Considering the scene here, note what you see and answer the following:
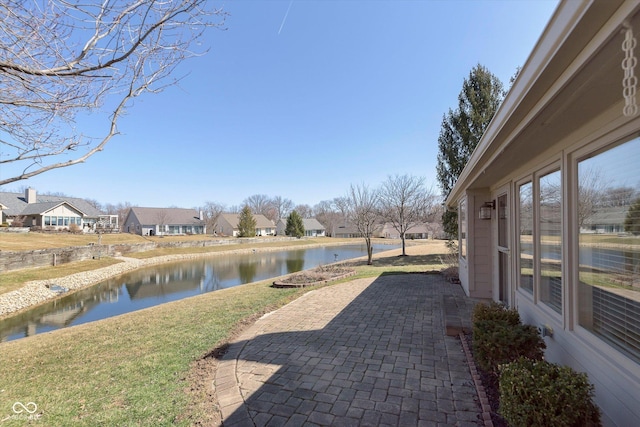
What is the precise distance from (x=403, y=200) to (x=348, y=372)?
17903 millimetres

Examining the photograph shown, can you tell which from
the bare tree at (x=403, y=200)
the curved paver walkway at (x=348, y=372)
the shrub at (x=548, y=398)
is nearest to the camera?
the shrub at (x=548, y=398)

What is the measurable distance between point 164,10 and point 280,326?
4.32 m

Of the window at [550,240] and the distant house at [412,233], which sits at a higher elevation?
the window at [550,240]

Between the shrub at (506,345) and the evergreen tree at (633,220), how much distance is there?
1420 mm

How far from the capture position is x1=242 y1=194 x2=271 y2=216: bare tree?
6819cm

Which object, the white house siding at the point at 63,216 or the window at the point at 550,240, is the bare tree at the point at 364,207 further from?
the white house siding at the point at 63,216

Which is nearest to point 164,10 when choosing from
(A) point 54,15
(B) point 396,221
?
(A) point 54,15

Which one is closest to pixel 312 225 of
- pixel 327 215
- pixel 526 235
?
pixel 327 215

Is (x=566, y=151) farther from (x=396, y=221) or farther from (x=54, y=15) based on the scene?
(x=396, y=221)

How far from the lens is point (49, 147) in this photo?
108 inches

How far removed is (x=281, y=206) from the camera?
228 ft

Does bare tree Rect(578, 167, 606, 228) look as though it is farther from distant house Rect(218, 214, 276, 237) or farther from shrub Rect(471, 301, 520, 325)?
distant house Rect(218, 214, 276, 237)

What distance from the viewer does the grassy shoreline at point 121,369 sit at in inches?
106

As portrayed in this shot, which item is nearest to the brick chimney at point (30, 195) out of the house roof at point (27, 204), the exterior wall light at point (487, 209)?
the house roof at point (27, 204)
